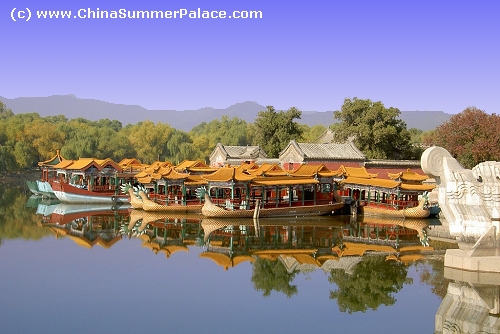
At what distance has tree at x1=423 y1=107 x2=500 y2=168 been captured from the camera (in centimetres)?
3284

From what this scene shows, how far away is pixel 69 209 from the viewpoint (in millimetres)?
31609

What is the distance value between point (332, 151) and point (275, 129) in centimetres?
985

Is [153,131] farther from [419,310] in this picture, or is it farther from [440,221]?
[419,310]

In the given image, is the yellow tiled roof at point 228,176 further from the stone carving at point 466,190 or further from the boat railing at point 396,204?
the stone carving at point 466,190

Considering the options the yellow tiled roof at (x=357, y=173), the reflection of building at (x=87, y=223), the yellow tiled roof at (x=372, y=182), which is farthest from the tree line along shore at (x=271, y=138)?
the reflection of building at (x=87, y=223)

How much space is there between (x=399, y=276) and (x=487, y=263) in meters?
2.22

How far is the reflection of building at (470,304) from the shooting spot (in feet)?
38.8

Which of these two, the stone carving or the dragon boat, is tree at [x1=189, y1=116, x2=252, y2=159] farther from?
the stone carving

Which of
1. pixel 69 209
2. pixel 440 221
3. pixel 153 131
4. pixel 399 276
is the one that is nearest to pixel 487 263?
pixel 399 276

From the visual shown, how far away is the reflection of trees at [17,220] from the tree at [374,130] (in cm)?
2036

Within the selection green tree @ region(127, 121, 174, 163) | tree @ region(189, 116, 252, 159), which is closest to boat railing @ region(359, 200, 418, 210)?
tree @ region(189, 116, 252, 159)

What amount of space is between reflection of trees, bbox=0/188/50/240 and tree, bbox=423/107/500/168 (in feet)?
71.1

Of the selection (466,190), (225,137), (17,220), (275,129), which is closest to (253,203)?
(17,220)

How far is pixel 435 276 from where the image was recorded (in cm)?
1570
